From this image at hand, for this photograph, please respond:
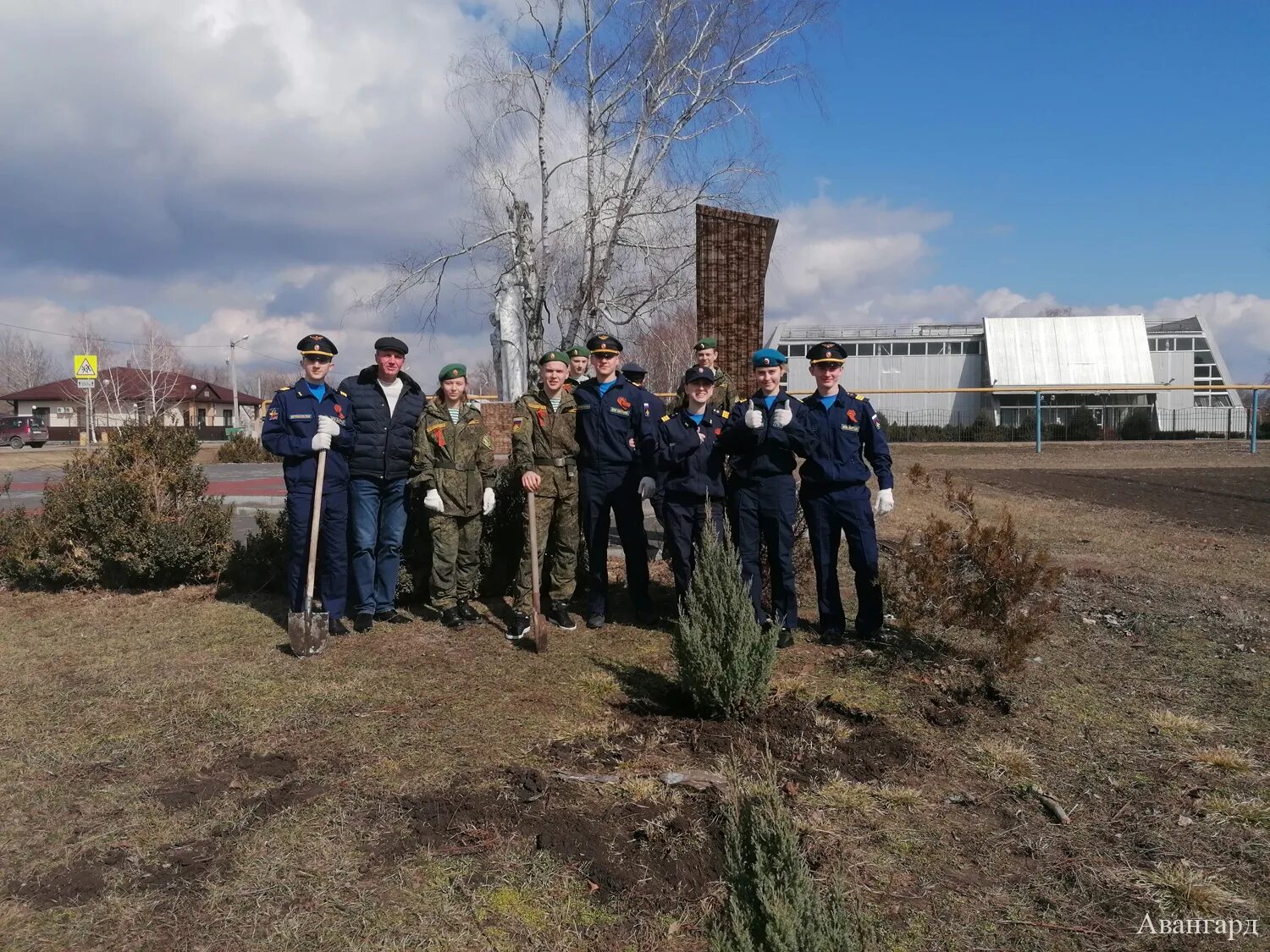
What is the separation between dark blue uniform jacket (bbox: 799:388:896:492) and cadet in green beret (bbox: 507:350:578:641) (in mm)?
1628

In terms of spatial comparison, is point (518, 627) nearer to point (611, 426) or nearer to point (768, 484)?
point (611, 426)

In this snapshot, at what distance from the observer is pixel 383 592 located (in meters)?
5.99

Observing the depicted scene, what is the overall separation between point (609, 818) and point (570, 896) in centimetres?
49

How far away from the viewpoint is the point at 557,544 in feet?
19.5

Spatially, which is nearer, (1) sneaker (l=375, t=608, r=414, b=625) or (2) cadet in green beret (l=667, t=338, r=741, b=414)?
(2) cadet in green beret (l=667, t=338, r=741, b=414)

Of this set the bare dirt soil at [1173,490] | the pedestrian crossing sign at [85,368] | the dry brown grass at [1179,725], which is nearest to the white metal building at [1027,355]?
the bare dirt soil at [1173,490]

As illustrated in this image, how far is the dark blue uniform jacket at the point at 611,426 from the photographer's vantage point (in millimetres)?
5773

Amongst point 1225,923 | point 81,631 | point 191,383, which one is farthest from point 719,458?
point 191,383

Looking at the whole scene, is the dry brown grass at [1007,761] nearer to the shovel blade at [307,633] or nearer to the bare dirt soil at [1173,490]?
the shovel blade at [307,633]

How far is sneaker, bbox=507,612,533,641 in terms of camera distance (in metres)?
5.61

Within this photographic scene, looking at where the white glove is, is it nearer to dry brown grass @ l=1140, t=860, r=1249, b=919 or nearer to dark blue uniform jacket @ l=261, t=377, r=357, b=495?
dry brown grass @ l=1140, t=860, r=1249, b=919

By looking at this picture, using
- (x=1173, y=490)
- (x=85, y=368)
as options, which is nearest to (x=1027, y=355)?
(x=1173, y=490)

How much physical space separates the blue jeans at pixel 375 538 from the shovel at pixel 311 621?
1.23 ft

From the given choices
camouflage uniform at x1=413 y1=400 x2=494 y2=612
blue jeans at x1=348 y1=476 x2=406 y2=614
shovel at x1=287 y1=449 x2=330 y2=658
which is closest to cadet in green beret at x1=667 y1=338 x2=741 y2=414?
camouflage uniform at x1=413 y1=400 x2=494 y2=612
